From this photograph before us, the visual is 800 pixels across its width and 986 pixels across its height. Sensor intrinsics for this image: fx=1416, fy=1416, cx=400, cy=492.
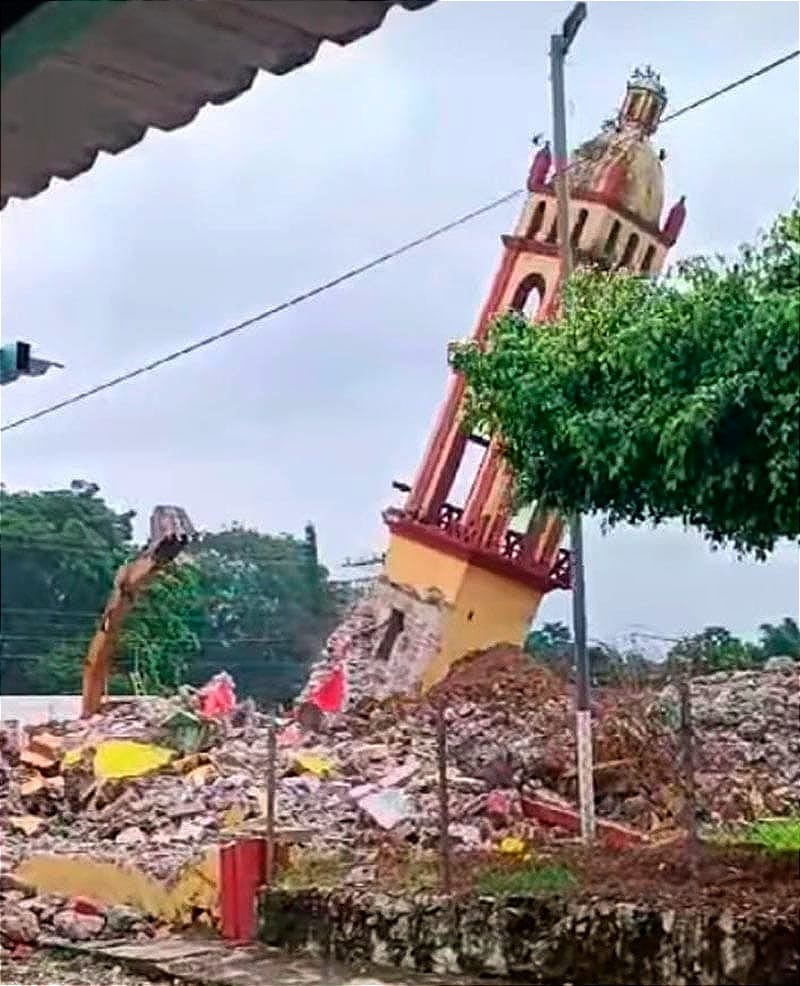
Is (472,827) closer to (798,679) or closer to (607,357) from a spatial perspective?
(798,679)

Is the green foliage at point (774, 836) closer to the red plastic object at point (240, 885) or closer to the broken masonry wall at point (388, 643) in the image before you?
the red plastic object at point (240, 885)

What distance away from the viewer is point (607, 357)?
4.71m

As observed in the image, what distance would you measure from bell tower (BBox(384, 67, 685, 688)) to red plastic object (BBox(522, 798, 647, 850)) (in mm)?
1279

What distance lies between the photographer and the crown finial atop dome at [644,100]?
289 inches

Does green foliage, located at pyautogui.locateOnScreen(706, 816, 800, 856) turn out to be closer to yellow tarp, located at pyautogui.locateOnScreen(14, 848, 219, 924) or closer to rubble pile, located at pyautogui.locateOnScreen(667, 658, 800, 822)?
rubble pile, located at pyautogui.locateOnScreen(667, 658, 800, 822)

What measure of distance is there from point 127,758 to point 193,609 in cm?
284

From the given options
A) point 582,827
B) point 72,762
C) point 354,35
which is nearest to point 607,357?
point 582,827

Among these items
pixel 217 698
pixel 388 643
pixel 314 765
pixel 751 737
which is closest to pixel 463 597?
pixel 388 643

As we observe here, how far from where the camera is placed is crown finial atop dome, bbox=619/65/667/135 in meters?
7.34

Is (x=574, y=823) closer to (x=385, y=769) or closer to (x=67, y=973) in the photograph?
(x=385, y=769)

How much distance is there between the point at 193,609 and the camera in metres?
7.85

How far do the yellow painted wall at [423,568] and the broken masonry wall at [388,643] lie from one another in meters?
0.08

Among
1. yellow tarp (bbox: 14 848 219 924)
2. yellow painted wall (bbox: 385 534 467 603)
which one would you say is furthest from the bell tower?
yellow tarp (bbox: 14 848 219 924)

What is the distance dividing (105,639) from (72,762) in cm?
329
